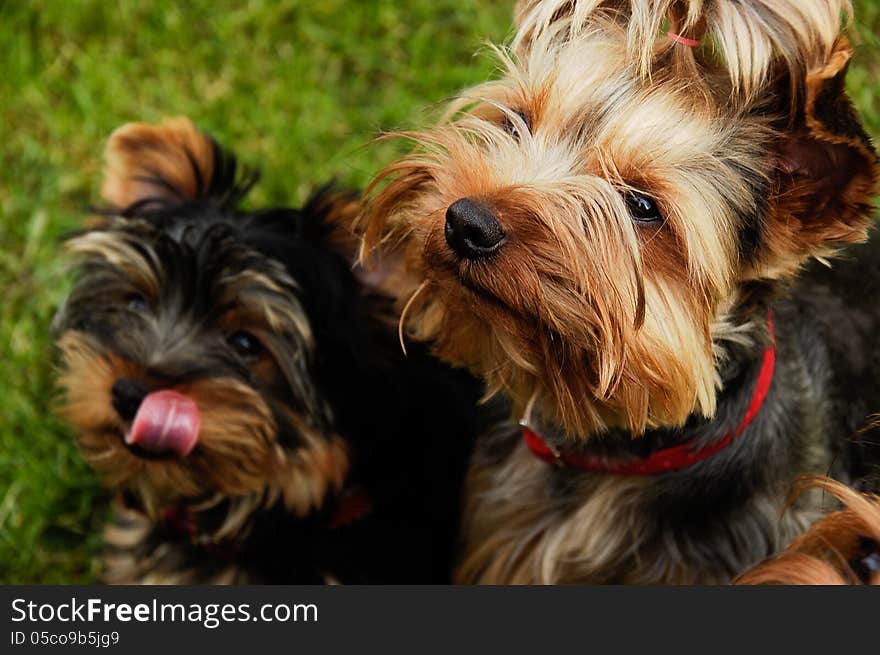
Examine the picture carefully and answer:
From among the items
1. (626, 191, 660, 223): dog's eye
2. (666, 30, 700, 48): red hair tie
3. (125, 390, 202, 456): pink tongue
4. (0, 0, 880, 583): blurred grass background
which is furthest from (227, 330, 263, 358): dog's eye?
(0, 0, 880, 583): blurred grass background

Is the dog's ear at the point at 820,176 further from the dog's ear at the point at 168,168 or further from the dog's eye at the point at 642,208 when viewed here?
the dog's ear at the point at 168,168

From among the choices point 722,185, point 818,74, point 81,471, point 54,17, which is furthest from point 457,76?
point 818,74

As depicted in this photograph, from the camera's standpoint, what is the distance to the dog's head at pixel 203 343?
3557 mm

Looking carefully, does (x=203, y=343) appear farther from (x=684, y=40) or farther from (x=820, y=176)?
(x=820, y=176)

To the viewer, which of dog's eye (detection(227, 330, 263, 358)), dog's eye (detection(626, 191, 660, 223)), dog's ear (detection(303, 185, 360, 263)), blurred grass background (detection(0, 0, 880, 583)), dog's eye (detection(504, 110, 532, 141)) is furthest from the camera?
blurred grass background (detection(0, 0, 880, 583))

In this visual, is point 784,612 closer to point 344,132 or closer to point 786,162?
point 786,162

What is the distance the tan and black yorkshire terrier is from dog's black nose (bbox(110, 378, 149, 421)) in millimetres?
923

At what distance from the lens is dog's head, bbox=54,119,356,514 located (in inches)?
140

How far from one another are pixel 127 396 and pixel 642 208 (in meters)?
1.81

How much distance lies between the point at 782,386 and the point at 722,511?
46 cm

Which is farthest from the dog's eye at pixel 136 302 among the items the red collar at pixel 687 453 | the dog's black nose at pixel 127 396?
the red collar at pixel 687 453

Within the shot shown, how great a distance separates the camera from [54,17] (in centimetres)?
606

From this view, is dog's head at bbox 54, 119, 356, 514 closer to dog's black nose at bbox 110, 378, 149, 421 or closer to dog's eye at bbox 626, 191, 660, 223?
dog's black nose at bbox 110, 378, 149, 421

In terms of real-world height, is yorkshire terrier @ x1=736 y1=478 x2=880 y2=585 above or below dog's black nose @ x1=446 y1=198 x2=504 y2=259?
below
